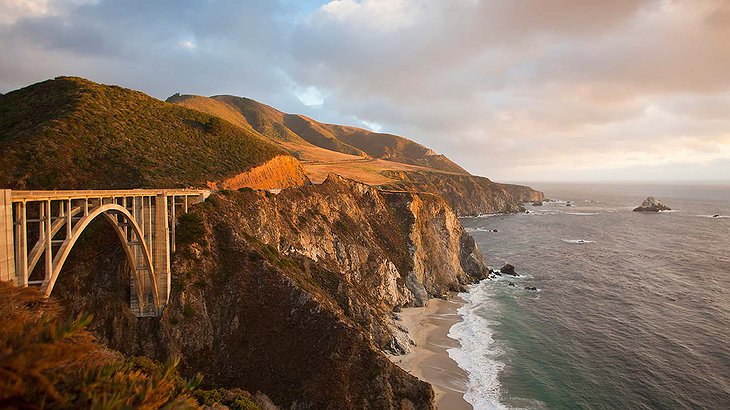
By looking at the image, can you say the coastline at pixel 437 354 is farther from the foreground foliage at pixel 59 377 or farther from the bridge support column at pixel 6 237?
the bridge support column at pixel 6 237

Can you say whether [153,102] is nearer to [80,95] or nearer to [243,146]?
[80,95]

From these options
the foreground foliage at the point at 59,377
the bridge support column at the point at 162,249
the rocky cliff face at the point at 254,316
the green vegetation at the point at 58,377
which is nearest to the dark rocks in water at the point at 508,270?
the rocky cliff face at the point at 254,316

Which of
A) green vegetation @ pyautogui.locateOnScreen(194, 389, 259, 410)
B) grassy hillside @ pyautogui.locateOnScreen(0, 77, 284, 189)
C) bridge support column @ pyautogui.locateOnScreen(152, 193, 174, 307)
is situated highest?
grassy hillside @ pyautogui.locateOnScreen(0, 77, 284, 189)

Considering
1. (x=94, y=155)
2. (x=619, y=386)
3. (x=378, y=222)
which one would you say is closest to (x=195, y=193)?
(x=94, y=155)

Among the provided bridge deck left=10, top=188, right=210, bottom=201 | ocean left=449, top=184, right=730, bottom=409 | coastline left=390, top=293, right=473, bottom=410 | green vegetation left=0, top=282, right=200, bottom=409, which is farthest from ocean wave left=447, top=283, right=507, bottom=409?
bridge deck left=10, top=188, right=210, bottom=201

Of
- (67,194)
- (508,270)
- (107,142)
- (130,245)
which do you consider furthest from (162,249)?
(508,270)

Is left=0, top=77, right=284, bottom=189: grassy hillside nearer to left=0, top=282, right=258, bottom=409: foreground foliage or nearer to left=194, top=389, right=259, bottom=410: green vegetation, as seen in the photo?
left=194, top=389, right=259, bottom=410: green vegetation

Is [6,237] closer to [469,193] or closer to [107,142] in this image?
[107,142]
